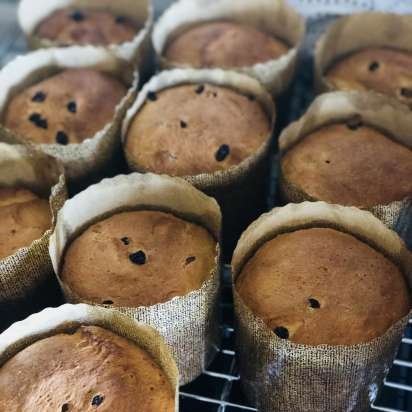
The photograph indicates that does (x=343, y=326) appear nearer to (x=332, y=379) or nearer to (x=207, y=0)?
(x=332, y=379)

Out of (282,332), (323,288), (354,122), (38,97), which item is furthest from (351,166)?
(38,97)

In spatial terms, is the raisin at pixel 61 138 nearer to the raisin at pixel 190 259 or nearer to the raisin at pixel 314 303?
the raisin at pixel 190 259

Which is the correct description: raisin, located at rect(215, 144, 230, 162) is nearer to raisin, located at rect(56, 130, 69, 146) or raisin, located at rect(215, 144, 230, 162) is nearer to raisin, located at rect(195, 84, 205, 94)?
raisin, located at rect(195, 84, 205, 94)

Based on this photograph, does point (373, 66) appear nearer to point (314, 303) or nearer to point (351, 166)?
point (351, 166)

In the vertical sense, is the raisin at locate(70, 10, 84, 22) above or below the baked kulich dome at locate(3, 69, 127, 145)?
above

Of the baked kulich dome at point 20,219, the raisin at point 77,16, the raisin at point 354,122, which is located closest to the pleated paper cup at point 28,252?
the baked kulich dome at point 20,219

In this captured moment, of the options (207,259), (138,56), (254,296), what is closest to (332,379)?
(254,296)

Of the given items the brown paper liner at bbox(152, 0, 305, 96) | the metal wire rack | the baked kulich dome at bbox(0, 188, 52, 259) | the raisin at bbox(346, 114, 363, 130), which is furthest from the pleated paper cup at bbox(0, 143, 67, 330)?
the raisin at bbox(346, 114, 363, 130)
